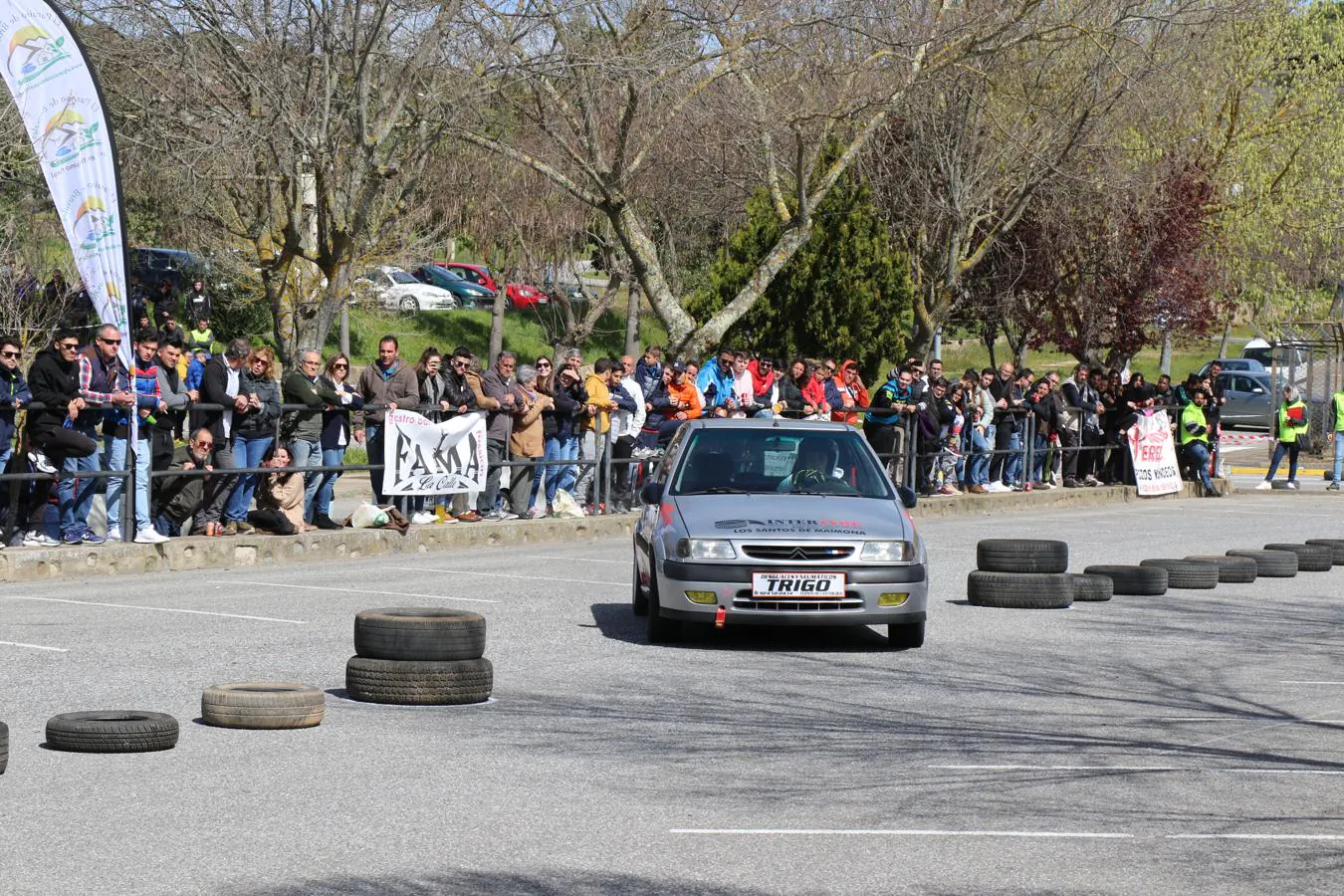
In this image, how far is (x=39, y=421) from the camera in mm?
15523

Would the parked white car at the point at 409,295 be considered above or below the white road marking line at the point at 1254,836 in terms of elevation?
above

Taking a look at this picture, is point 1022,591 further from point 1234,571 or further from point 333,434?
point 333,434

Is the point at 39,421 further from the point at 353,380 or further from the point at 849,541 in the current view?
the point at 353,380

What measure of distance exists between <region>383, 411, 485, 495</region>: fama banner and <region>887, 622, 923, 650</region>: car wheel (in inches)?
303

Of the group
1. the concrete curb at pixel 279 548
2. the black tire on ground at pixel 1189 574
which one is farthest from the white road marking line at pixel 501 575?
the black tire on ground at pixel 1189 574

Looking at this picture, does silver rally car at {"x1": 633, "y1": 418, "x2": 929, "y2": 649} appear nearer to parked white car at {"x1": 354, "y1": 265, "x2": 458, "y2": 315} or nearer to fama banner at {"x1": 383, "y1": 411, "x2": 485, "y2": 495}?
fama banner at {"x1": 383, "y1": 411, "x2": 485, "y2": 495}

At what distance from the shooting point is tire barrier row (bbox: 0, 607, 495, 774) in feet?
29.5

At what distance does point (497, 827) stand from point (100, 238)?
35.0 ft

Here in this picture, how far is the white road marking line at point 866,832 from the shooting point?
691cm

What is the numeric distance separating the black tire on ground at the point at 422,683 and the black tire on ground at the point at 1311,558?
1149 cm

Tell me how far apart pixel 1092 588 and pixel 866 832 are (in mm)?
9265

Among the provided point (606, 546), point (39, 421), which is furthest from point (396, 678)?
point (606, 546)

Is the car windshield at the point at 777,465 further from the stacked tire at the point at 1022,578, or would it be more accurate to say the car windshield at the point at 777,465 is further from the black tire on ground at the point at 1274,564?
the black tire on ground at the point at 1274,564

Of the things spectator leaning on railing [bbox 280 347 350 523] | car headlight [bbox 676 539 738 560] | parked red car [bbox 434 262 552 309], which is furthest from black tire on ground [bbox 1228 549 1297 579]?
parked red car [bbox 434 262 552 309]
